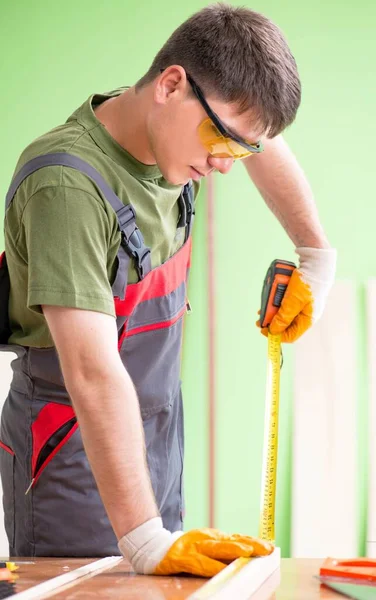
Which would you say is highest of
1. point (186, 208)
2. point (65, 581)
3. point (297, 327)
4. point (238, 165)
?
point (238, 165)

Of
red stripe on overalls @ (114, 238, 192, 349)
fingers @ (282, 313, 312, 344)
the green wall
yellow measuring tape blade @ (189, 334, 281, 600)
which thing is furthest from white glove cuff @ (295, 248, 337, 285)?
the green wall

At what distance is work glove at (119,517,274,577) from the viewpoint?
1.45 m

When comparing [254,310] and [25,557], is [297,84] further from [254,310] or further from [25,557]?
[254,310]

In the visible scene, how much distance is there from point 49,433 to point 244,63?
3.05ft

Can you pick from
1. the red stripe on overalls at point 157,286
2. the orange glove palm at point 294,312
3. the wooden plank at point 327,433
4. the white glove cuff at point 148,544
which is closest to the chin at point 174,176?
the red stripe on overalls at point 157,286

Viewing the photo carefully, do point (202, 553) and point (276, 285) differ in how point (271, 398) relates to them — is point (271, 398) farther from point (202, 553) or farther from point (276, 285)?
point (202, 553)

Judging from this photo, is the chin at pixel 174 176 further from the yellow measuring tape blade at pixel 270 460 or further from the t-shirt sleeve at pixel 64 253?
the yellow measuring tape blade at pixel 270 460

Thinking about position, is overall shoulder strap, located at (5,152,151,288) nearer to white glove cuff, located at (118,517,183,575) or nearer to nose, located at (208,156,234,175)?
nose, located at (208,156,234,175)

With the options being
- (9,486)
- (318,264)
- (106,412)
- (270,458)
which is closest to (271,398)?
(270,458)

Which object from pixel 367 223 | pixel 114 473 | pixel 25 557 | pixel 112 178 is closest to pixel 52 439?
pixel 25 557

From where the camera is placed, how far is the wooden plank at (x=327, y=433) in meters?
3.85

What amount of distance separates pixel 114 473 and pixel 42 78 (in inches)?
129

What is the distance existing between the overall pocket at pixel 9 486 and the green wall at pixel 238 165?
2212 millimetres

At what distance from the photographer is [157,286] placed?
197 cm
